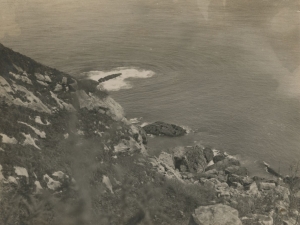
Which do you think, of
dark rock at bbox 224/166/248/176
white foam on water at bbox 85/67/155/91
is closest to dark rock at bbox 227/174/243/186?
dark rock at bbox 224/166/248/176

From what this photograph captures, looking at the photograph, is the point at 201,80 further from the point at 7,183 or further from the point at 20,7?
the point at 7,183

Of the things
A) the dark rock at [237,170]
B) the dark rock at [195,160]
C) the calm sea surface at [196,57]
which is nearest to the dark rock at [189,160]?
the dark rock at [195,160]

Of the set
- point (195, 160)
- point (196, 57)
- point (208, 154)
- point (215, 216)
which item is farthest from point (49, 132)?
point (196, 57)

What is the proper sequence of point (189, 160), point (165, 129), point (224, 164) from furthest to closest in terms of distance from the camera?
1. point (165, 129)
2. point (224, 164)
3. point (189, 160)

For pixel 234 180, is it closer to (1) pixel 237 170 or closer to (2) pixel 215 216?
(1) pixel 237 170

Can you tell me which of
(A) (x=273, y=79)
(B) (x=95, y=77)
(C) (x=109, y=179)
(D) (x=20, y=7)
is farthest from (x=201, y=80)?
(C) (x=109, y=179)

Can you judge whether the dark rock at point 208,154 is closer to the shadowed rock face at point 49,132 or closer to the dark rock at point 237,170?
the dark rock at point 237,170
